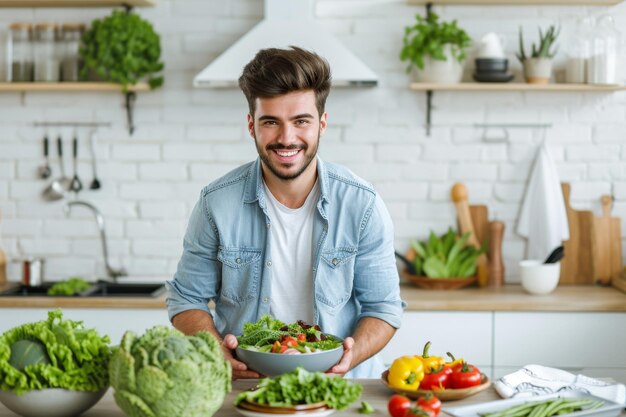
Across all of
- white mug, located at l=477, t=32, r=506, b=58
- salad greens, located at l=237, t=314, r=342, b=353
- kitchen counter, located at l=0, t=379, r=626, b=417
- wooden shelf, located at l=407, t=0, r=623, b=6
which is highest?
wooden shelf, located at l=407, t=0, r=623, b=6

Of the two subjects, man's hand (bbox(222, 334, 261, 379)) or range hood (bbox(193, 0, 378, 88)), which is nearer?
man's hand (bbox(222, 334, 261, 379))

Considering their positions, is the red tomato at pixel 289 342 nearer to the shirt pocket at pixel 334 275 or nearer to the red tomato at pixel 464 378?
the red tomato at pixel 464 378

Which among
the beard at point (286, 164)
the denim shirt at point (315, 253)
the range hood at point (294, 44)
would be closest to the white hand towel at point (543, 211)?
the range hood at point (294, 44)

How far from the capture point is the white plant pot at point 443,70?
4.26 meters

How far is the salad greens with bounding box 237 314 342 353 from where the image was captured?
2248mm

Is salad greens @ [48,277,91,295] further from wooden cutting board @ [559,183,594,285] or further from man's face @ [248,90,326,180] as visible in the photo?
wooden cutting board @ [559,183,594,285]

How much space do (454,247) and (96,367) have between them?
2.66 m

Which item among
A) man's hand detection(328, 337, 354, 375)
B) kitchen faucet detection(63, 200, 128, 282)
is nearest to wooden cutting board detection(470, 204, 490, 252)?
kitchen faucet detection(63, 200, 128, 282)

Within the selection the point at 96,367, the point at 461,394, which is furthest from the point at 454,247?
the point at 96,367

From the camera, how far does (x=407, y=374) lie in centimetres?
217

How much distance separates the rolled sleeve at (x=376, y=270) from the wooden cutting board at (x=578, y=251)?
74.0 inches

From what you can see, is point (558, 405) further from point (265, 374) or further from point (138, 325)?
point (138, 325)

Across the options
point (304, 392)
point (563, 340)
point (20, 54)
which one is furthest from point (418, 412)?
point (20, 54)

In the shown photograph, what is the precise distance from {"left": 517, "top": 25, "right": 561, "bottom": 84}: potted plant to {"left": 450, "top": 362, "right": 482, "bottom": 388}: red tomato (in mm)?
2457
